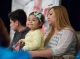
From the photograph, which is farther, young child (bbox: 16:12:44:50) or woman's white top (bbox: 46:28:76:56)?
young child (bbox: 16:12:44:50)

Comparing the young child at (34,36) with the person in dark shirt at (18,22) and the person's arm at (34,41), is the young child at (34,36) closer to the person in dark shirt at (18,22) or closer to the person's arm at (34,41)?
the person's arm at (34,41)

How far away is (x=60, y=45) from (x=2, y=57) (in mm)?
1561

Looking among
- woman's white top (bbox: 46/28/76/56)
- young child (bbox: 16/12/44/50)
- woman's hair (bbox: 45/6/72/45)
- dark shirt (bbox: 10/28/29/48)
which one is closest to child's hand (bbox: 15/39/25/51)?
young child (bbox: 16/12/44/50)

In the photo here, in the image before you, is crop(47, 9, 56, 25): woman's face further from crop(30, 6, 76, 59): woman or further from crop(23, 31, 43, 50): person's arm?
crop(23, 31, 43, 50): person's arm

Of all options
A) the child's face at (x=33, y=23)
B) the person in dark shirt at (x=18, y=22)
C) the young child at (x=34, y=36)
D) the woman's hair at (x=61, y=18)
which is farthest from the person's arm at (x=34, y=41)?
the person in dark shirt at (x=18, y=22)

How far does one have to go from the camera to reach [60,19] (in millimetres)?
2355

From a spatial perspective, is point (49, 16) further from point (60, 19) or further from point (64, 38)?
point (64, 38)

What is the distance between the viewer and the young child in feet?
7.82

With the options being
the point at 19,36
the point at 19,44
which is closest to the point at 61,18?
the point at 19,44

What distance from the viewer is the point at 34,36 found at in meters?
2.40

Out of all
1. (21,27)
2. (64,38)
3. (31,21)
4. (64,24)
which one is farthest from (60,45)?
(21,27)

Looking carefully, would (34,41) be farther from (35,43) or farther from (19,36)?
(19,36)

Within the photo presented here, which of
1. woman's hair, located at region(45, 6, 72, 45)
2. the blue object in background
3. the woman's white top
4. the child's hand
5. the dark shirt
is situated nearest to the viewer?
the blue object in background

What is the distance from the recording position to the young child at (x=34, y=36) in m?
2.38
